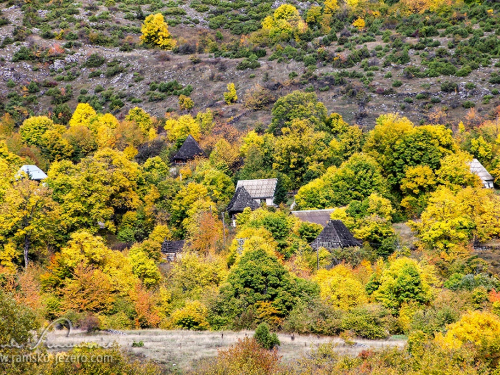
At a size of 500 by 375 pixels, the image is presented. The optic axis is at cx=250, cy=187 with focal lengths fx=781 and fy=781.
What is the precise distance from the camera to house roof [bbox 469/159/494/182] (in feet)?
263

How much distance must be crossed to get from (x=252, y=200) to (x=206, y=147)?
21.3 metres

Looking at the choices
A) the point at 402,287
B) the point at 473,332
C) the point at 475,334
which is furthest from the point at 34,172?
the point at 475,334

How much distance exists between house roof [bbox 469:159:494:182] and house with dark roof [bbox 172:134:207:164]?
31.7 meters

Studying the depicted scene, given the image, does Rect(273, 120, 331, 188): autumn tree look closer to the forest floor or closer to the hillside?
the hillside

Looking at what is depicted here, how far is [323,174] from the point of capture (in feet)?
265

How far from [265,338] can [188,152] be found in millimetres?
51126

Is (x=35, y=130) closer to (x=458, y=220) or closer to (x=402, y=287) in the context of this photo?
(x=458, y=220)

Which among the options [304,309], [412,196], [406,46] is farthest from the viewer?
[406,46]

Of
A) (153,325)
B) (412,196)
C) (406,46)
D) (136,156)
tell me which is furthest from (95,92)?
(153,325)

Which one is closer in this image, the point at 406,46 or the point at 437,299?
the point at 437,299

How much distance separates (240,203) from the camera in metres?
78.4

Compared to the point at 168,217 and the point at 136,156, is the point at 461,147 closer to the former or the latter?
the point at 168,217

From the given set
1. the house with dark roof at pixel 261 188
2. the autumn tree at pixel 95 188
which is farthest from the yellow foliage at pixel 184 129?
the autumn tree at pixel 95 188

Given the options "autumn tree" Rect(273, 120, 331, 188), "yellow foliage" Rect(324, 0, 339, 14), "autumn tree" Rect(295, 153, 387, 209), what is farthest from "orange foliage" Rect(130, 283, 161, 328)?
"yellow foliage" Rect(324, 0, 339, 14)
